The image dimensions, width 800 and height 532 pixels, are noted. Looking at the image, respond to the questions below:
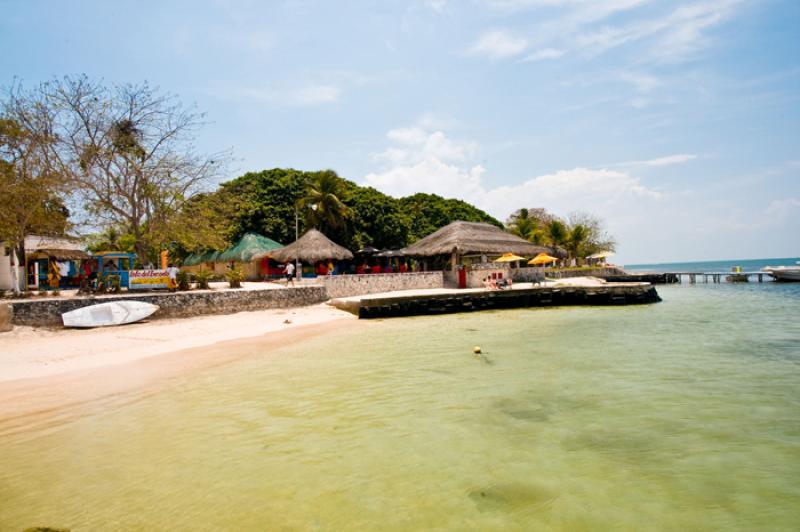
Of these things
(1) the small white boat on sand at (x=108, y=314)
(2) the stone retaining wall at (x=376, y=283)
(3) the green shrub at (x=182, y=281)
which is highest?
(3) the green shrub at (x=182, y=281)

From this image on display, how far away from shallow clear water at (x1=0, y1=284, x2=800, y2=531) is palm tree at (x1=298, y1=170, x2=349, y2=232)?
995 inches

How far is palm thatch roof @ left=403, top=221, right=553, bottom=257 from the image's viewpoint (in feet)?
93.0

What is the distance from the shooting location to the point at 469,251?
28.5 m

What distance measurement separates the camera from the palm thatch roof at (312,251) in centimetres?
2836

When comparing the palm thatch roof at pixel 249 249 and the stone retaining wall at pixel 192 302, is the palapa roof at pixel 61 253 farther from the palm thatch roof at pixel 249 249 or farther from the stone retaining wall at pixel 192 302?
the stone retaining wall at pixel 192 302

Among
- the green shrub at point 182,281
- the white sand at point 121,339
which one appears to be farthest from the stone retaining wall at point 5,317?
the green shrub at point 182,281

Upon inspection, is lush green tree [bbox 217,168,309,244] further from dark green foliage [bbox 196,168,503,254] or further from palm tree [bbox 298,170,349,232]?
→ palm tree [bbox 298,170,349,232]

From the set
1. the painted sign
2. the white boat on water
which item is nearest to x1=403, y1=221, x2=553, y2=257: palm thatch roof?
the painted sign

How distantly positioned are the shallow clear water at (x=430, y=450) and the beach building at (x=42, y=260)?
20.1 meters

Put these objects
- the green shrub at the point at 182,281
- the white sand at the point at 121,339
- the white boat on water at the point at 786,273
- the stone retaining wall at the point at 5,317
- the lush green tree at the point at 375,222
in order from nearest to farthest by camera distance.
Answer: the white sand at the point at 121,339, the stone retaining wall at the point at 5,317, the green shrub at the point at 182,281, the lush green tree at the point at 375,222, the white boat on water at the point at 786,273

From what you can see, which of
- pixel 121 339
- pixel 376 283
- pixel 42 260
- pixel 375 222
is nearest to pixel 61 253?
pixel 42 260

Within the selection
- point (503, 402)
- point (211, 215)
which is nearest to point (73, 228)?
point (211, 215)

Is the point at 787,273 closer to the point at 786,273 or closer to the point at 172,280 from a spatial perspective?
the point at 786,273

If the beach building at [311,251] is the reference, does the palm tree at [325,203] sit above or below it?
above
